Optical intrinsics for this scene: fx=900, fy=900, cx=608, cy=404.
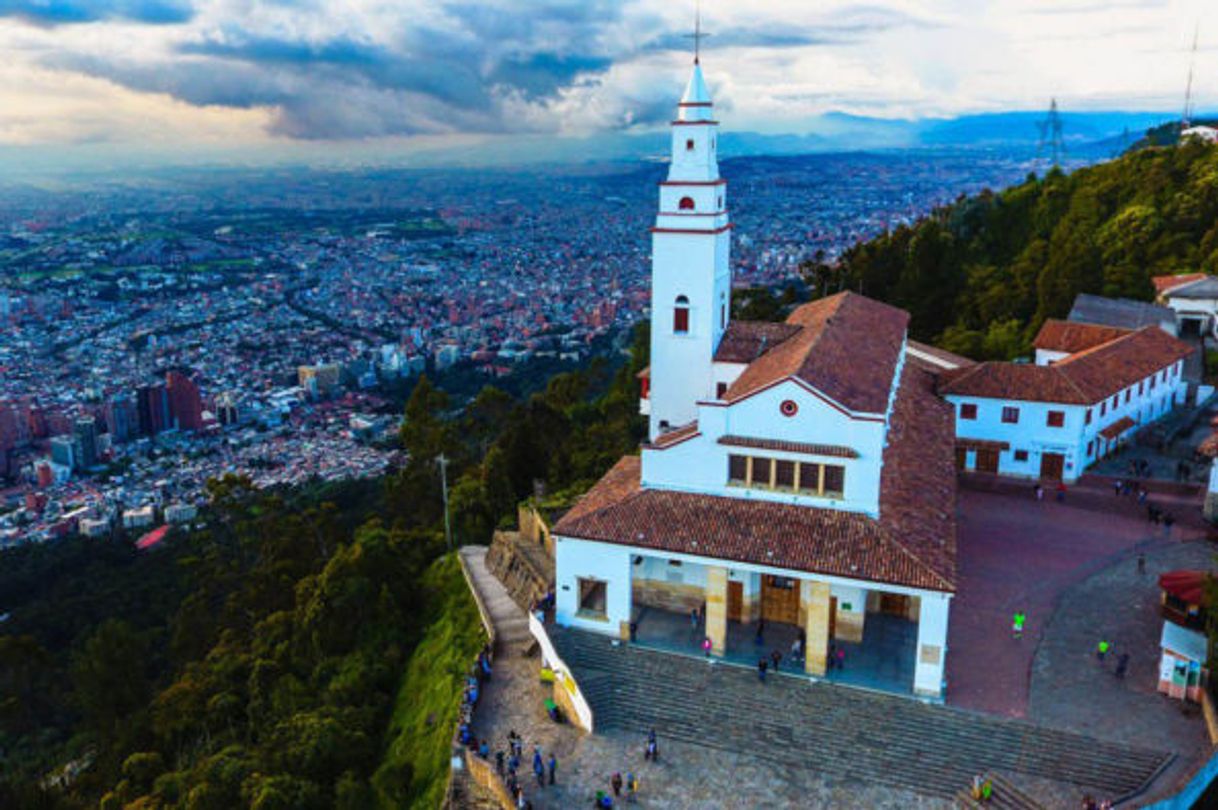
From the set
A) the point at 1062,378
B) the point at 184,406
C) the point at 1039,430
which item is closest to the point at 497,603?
the point at 1039,430

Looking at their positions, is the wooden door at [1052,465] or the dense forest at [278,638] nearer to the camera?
the dense forest at [278,638]

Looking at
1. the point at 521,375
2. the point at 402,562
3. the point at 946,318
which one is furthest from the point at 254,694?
the point at 521,375

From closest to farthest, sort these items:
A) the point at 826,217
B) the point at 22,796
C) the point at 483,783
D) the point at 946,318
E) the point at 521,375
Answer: the point at 483,783, the point at 22,796, the point at 946,318, the point at 521,375, the point at 826,217

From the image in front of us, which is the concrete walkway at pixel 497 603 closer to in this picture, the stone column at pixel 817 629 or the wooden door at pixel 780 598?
the wooden door at pixel 780 598

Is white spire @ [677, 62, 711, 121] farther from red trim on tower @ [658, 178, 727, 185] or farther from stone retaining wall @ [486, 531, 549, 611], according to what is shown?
stone retaining wall @ [486, 531, 549, 611]

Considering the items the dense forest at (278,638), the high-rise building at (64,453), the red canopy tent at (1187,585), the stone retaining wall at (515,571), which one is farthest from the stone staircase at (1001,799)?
the high-rise building at (64,453)

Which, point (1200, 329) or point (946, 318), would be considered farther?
point (946, 318)

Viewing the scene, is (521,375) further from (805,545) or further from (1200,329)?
(805,545)

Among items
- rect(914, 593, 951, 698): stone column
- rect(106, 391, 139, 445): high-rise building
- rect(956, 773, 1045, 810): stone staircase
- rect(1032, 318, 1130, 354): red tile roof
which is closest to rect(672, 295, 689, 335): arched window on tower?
rect(914, 593, 951, 698): stone column
